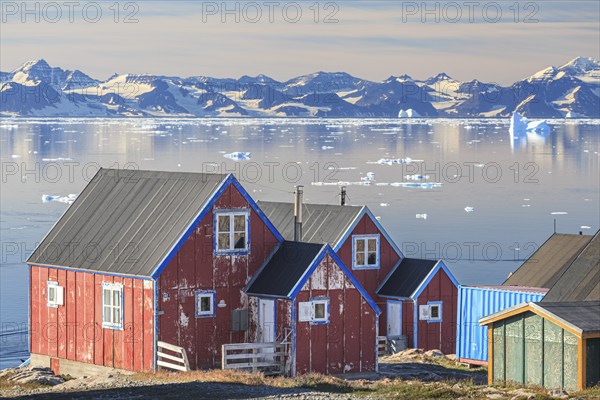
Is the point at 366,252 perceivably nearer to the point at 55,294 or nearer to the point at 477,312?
the point at 477,312

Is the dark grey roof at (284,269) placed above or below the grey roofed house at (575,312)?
above

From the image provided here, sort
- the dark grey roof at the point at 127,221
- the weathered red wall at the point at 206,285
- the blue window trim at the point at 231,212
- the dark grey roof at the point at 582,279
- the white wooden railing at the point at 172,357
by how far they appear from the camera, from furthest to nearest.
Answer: the blue window trim at the point at 231,212 < the dark grey roof at the point at 127,221 < the weathered red wall at the point at 206,285 < the white wooden railing at the point at 172,357 < the dark grey roof at the point at 582,279

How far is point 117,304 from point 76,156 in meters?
145

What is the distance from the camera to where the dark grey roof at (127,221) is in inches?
1336

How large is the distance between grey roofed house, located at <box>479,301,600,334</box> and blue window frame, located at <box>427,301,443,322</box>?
12.6 m

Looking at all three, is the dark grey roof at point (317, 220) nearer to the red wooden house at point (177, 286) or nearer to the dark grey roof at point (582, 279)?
the red wooden house at point (177, 286)

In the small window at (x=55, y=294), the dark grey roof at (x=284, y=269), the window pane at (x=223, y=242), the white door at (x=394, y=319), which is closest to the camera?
the dark grey roof at (x=284, y=269)

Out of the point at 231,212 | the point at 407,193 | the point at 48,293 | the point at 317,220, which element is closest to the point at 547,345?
the point at 231,212

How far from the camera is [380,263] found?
1642 inches

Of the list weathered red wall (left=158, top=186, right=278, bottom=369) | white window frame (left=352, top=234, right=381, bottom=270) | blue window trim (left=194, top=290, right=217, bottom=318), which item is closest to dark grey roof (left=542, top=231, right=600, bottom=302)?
weathered red wall (left=158, top=186, right=278, bottom=369)

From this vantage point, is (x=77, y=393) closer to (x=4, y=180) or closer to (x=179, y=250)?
(x=179, y=250)

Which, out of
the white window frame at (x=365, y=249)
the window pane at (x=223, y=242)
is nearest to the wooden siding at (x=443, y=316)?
the white window frame at (x=365, y=249)

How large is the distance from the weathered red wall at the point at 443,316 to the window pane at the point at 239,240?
8469 millimetres

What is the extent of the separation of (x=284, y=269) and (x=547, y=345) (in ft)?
28.9
